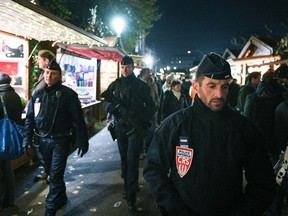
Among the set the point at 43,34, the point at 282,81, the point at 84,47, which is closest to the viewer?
the point at 282,81

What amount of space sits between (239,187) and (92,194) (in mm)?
4149

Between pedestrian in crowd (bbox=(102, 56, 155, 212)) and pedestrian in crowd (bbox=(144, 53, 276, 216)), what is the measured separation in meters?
2.76

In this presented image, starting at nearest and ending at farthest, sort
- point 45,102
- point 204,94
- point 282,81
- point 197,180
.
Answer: point 197,180, point 204,94, point 45,102, point 282,81

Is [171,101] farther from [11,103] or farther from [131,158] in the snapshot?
[11,103]

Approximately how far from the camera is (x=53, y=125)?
462 centimetres

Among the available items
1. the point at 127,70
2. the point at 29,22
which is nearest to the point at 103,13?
the point at 29,22

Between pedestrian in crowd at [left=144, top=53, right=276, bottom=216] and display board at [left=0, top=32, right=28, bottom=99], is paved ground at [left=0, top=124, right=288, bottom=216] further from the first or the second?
pedestrian in crowd at [left=144, top=53, right=276, bottom=216]

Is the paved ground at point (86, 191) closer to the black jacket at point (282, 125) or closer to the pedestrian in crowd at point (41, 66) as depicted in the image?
the pedestrian in crowd at point (41, 66)

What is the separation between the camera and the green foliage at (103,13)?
12122 millimetres

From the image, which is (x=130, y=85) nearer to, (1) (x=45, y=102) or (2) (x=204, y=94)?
(1) (x=45, y=102)

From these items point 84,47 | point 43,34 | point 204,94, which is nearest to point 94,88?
point 84,47

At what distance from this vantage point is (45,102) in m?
4.64

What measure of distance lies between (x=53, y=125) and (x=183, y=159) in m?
2.85

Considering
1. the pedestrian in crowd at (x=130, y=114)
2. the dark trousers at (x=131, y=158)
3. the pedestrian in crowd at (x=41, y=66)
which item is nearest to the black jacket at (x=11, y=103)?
the pedestrian in crowd at (x=41, y=66)
